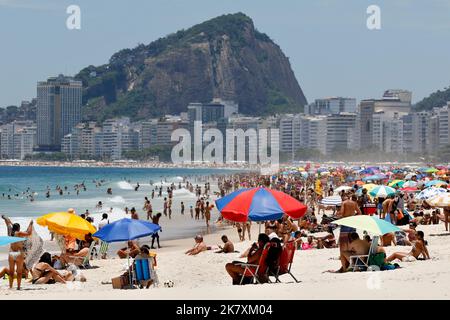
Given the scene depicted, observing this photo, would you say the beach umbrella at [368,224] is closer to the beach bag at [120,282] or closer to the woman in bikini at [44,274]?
the beach bag at [120,282]

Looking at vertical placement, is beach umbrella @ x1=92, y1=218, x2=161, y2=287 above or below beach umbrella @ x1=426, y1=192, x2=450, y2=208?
below

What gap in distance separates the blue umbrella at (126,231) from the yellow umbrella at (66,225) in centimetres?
94

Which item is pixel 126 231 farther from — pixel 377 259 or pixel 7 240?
pixel 377 259

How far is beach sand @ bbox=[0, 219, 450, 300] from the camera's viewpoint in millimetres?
8641

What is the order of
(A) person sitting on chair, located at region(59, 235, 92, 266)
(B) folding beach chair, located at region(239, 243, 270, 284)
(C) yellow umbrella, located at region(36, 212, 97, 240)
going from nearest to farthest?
(B) folding beach chair, located at region(239, 243, 270, 284), (A) person sitting on chair, located at region(59, 235, 92, 266), (C) yellow umbrella, located at region(36, 212, 97, 240)

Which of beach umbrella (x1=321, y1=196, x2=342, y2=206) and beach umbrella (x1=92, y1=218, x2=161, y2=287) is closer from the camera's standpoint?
beach umbrella (x1=92, y1=218, x2=161, y2=287)

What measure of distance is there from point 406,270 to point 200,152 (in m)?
173

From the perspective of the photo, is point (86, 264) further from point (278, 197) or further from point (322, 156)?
point (322, 156)

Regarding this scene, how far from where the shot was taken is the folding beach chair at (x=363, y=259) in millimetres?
11344

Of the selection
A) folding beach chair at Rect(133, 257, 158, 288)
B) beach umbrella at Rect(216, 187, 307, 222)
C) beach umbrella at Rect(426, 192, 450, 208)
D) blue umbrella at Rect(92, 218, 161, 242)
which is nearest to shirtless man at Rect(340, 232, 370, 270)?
beach umbrella at Rect(216, 187, 307, 222)

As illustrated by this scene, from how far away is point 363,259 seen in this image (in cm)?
1138

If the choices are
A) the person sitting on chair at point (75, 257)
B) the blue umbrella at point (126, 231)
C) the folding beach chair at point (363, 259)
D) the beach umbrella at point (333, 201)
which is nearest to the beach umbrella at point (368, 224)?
the folding beach chair at point (363, 259)

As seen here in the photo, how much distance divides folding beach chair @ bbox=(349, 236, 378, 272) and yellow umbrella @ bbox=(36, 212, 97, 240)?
4.41 m

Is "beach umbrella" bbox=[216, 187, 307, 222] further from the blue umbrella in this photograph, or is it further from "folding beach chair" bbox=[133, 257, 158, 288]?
the blue umbrella
